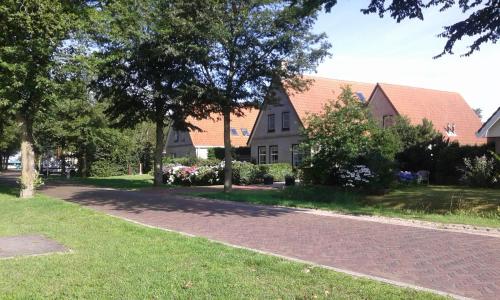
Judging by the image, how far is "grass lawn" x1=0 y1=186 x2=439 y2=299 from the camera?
5.66 metres

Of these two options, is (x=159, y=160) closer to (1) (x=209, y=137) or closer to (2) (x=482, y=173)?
(2) (x=482, y=173)

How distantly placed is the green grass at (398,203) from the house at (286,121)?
16728mm

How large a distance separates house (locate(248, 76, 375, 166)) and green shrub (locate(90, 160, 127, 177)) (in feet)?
45.1

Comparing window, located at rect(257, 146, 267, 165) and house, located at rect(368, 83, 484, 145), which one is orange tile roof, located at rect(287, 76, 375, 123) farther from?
window, located at rect(257, 146, 267, 165)

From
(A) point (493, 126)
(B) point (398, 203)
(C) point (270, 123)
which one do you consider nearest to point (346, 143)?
(B) point (398, 203)

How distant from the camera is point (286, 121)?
37.2 m

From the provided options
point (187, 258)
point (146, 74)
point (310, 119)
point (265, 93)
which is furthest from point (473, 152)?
point (187, 258)

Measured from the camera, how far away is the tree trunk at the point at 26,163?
64.8 feet

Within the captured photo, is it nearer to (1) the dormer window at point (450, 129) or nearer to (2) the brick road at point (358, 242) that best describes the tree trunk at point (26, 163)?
(2) the brick road at point (358, 242)

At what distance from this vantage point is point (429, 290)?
582 cm

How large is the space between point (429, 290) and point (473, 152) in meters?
19.5

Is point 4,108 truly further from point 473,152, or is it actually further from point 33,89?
point 473,152

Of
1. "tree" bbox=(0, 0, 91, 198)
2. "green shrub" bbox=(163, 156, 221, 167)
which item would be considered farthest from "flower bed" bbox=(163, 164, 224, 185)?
"tree" bbox=(0, 0, 91, 198)

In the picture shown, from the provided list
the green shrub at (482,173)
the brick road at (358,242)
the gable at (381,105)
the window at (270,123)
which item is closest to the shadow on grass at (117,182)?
the window at (270,123)
